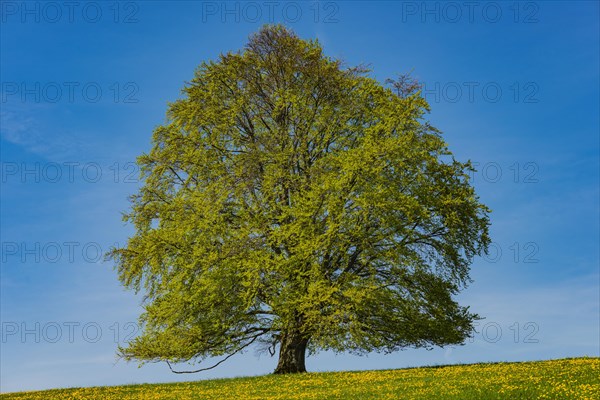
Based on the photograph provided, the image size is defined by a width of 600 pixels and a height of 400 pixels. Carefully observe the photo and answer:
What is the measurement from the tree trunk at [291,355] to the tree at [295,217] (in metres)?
0.07

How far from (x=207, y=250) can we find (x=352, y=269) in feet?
20.2

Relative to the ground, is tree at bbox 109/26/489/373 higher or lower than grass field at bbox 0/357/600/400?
higher

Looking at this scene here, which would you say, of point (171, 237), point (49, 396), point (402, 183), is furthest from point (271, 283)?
point (49, 396)

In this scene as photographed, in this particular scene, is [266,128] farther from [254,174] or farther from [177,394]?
[177,394]

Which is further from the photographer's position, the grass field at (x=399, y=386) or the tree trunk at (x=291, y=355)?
the tree trunk at (x=291, y=355)

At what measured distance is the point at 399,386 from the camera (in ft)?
63.6

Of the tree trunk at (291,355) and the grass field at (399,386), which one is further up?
the tree trunk at (291,355)

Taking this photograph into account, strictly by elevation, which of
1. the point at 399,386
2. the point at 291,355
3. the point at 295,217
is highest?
the point at 295,217

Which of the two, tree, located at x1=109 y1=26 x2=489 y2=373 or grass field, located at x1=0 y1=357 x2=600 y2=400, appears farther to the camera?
tree, located at x1=109 y1=26 x2=489 y2=373

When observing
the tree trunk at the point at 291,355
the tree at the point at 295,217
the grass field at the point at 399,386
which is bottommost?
the grass field at the point at 399,386

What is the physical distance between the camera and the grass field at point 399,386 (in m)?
17.3

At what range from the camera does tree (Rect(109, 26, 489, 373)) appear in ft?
79.6

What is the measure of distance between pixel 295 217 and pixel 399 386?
8669 mm

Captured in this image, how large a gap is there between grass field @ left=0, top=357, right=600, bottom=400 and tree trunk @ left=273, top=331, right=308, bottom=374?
1498 mm
